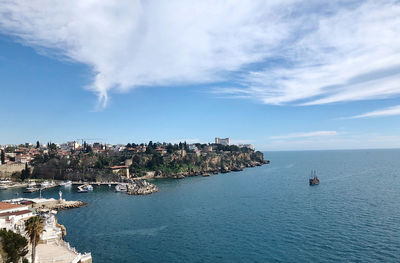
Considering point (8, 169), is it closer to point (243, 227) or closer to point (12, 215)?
point (12, 215)

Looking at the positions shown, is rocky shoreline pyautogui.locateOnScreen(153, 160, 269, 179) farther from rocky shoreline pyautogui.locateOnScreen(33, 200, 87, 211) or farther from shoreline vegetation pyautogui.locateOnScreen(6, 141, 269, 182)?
rocky shoreline pyautogui.locateOnScreen(33, 200, 87, 211)

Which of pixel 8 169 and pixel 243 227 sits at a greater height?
pixel 8 169

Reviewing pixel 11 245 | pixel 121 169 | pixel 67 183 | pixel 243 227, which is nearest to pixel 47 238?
pixel 11 245

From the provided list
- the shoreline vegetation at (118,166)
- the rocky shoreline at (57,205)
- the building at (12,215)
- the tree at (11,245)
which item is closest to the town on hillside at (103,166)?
the shoreline vegetation at (118,166)

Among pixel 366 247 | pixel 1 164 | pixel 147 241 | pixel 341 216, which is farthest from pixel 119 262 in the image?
pixel 1 164

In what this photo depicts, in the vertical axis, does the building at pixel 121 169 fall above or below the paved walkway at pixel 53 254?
above

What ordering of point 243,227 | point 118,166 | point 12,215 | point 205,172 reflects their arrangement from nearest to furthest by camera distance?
point 12,215 < point 243,227 < point 118,166 < point 205,172

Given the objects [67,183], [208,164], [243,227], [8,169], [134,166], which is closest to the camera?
[243,227]

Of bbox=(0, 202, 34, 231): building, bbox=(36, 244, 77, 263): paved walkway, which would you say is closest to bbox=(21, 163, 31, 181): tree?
bbox=(0, 202, 34, 231): building

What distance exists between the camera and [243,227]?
151 ft

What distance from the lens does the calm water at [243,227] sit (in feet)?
114

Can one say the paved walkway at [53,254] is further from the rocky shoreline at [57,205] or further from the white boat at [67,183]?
the white boat at [67,183]

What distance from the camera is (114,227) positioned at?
4738 centimetres

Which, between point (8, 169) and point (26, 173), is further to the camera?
point (8, 169)
